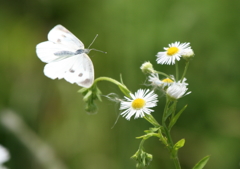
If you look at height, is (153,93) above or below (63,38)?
below

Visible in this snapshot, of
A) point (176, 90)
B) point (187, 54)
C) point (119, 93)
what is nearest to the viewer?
point (176, 90)

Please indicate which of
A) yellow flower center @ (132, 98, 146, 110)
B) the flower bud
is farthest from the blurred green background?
yellow flower center @ (132, 98, 146, 110)

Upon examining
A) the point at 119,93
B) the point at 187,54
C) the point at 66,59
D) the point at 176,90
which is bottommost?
the point at 176,90

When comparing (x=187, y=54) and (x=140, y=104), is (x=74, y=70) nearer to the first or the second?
(x=140, y=104)

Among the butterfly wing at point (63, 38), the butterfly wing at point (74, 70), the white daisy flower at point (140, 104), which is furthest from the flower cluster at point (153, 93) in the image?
the butterfly wing at point (63, 38)

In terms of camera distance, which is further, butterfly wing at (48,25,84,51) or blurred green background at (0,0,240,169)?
blurred green background at (0,0,240,169)

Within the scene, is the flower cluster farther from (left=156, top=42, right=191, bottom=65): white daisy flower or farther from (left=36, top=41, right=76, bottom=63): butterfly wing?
(left=36, top=41, right=76, bottom=63): butterfly wing

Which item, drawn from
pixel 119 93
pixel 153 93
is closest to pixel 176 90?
pixel 153 93
